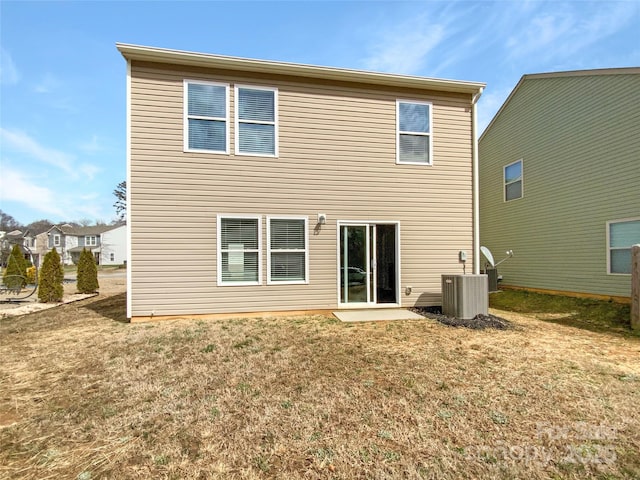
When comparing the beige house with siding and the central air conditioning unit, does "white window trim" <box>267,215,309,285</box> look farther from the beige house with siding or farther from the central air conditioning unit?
the central air conditioning unit

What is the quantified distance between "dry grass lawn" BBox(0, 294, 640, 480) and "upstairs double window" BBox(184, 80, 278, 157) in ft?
13.5

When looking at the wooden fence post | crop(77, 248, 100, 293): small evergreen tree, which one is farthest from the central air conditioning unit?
crop(77, 248, 100, 293): small evergreen tree

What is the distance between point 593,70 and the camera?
9328mm

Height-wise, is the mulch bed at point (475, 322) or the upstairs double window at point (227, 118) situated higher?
the upstairs double window at point (227, 118)

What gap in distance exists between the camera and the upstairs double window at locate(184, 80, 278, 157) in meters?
7.12

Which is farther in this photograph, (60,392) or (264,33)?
(264,33)

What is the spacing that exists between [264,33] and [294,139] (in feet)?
12.3

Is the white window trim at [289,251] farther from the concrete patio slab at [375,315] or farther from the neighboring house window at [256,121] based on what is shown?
the neighboring house window at [256,121]

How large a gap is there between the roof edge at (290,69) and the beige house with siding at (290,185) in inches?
1.2

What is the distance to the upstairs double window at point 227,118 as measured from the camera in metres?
7.12

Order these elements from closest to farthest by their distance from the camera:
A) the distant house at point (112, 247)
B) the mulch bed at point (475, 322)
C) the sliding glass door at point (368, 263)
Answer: the mulch bed at point (475, 322)
the sliding glass door at point (368, 263)
the distant house at point (112, 247)

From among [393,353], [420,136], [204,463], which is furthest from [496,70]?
[204,463]

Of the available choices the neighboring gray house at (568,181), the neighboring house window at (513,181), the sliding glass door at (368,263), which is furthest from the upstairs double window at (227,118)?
the neighboring house window at (513,181)

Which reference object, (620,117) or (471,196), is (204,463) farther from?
(620,117)
